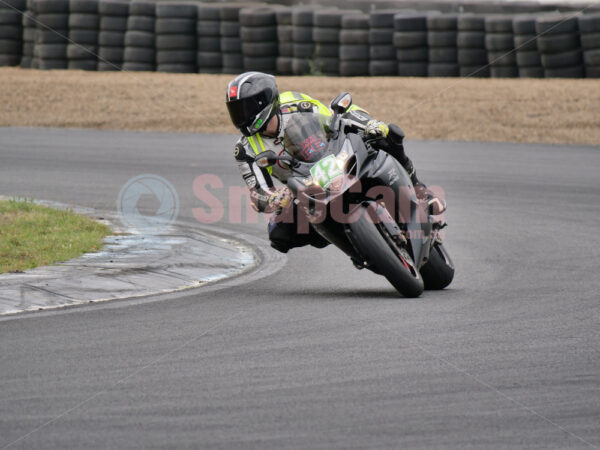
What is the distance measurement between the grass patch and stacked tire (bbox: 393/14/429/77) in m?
12.4

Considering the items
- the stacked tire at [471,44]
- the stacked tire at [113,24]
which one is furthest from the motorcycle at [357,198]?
the stacked tire at [113,24]

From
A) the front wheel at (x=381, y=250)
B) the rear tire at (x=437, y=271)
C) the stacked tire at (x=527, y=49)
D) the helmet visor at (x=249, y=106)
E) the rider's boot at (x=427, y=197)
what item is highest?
the stacked tire at (x=527, y=49)

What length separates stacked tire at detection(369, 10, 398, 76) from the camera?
848 inches

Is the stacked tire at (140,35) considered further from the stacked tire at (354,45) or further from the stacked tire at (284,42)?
the stacked tire at (354,45)

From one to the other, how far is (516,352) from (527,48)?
1632 cm

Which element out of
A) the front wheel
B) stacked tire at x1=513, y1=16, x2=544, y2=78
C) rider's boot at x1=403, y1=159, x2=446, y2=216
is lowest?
the front wheel

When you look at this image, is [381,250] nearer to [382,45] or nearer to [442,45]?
[442,45]

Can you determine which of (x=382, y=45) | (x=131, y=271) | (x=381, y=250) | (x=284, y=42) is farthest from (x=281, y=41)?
(x=381, y=250)

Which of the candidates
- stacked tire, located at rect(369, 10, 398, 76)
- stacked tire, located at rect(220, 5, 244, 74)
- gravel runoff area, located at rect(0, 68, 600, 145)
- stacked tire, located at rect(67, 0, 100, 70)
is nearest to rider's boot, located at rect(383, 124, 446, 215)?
gravel runoff area, located at rect(0, 68, 600, 145)

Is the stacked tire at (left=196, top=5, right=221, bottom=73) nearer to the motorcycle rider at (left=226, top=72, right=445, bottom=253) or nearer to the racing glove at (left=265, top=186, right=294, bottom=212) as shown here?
the motorcycle rider at (left=226, top=72, right=445, bottom=253)

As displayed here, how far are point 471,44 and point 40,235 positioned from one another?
45.1 feet

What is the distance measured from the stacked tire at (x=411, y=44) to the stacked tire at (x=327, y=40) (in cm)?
138

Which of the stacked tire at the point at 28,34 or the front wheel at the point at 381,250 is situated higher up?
the stacked tire at the point at 28,34

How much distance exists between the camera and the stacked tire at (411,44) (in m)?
21.3
